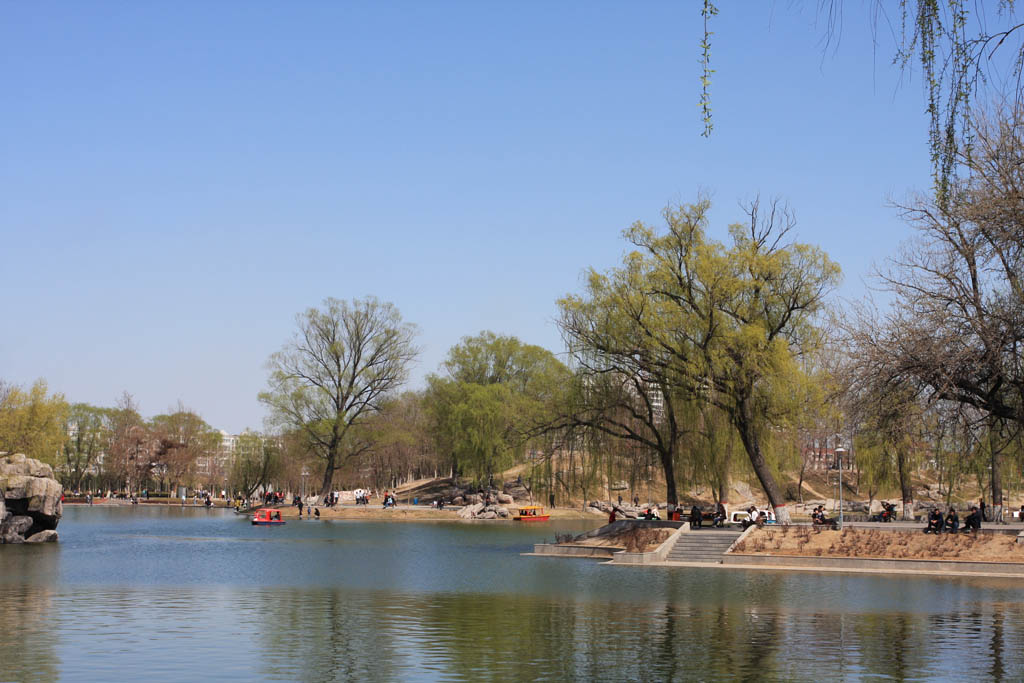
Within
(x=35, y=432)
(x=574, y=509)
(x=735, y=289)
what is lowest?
(x=574, y=509)

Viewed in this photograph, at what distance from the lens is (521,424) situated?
157 feet

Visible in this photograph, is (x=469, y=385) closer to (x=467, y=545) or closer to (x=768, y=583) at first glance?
(x=467, y=545)

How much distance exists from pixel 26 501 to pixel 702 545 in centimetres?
3346

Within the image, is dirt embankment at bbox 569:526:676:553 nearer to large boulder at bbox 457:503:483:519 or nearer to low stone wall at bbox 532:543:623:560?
low stone wall at bbox 532:543:623:560

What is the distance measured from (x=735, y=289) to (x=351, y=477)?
84578mm

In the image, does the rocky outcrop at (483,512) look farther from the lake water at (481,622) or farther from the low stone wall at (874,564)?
the low stone wall at (874,564)

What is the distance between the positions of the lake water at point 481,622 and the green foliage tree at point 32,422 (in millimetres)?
25971

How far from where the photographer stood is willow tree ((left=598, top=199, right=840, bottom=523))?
138 ft

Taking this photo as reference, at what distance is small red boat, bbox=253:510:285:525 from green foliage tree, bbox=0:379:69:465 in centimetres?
1423

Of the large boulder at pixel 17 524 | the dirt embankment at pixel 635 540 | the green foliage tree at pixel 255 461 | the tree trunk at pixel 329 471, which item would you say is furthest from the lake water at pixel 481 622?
the green foliage tree at pixel 255 461

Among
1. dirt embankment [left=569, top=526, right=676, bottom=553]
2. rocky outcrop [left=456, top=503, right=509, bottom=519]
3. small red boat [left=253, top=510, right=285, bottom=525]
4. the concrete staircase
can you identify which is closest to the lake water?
dirt embankment [left=569, top=526, right=676, bottom=553]

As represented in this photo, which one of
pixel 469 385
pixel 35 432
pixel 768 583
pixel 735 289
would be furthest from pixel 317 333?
pixel 768 583

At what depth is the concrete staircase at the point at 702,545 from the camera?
39750 millimetres

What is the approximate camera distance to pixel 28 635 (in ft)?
67.4
